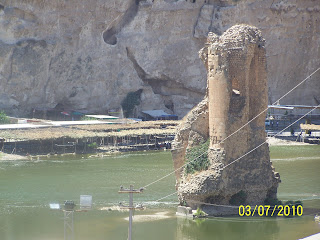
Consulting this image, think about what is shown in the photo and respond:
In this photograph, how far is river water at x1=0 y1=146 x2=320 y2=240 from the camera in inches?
1199

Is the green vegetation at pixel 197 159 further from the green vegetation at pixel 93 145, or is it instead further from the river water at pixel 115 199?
the green vegetation at pixel 93 145

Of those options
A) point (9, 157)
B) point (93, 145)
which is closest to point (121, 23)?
point (93, 145)

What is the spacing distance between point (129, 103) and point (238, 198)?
169ft

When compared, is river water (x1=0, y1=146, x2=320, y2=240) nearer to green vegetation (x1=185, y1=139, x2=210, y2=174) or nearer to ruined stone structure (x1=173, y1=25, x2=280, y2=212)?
ruined stone structure (x1=173, y1=25, x2=280, y2=212)

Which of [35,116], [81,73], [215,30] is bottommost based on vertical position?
[35,116]

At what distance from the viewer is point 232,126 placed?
107 ft

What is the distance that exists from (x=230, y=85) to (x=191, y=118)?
235cm

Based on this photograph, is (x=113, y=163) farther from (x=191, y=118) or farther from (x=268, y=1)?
(x=268, y=1)

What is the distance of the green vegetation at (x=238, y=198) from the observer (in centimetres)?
3275

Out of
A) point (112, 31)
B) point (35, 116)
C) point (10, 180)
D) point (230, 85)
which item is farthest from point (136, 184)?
point (112, 31)

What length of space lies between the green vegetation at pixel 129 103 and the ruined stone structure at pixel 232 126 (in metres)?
49.8

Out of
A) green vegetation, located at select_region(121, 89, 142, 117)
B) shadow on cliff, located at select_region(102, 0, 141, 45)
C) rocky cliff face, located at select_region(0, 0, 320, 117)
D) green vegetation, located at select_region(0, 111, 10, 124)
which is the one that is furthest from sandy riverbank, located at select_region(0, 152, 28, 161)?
shadow on cliff, located at select_region(102, 0, 141, 45)

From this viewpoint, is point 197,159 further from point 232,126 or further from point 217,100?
point 217,100

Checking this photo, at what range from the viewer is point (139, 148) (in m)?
65.2
